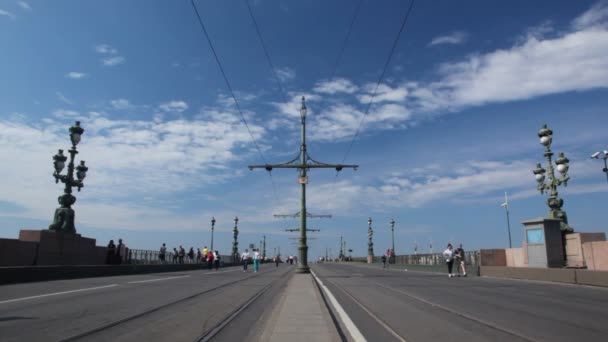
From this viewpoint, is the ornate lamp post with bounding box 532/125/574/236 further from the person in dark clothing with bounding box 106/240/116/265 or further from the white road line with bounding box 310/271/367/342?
the person in dark clothing with bounding box 106/240/116/265

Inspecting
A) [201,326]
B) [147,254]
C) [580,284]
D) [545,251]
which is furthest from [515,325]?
[147,254]

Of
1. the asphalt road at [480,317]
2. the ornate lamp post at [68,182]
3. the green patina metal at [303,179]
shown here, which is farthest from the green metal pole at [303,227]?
the asphalt road at [480,317]

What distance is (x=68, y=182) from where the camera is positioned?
25.0 metres

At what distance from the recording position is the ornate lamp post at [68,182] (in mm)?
23938

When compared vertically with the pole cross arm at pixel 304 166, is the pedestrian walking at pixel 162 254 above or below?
below

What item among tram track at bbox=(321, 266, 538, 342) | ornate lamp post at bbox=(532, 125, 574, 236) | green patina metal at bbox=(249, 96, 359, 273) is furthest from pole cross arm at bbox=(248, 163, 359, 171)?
tram track at bbox=(321, 266, 538, 342)

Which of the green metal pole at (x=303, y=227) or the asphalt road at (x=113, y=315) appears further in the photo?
the green metal pole at (x=303, y=227)

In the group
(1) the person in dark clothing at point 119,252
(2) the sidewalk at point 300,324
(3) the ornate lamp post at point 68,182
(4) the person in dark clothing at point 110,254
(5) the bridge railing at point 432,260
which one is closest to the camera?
(2) the sidewalk at point 300,324

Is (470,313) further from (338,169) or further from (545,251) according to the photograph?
(338,169)

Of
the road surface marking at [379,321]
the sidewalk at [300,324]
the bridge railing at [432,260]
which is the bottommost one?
the road surface marking at [379,321]

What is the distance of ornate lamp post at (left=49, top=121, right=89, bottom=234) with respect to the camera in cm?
2394

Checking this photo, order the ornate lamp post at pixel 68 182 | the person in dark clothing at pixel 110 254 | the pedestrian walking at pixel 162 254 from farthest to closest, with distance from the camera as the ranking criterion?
the pedestrian walking at pixel 162 254, the person in dark clothing at pixel 110 254, the ornate lamp post at pixel 68 182

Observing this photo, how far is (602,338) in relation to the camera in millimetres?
6832

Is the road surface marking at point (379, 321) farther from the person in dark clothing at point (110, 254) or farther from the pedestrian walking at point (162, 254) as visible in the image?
the pedestrian walking at point (162, 254)
